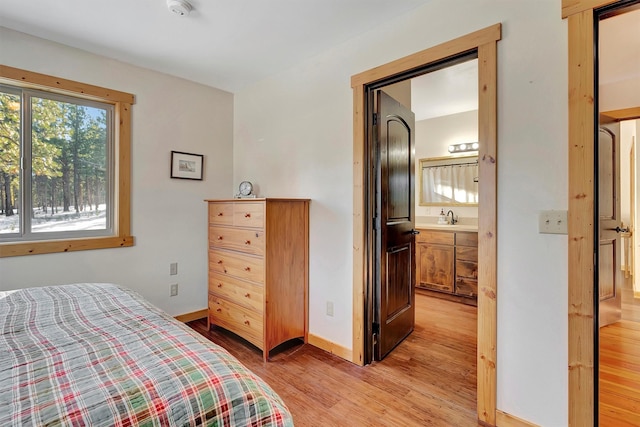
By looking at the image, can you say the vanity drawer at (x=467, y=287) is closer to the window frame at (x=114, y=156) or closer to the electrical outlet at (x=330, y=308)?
the electrical outlet at (x=330, y=308)

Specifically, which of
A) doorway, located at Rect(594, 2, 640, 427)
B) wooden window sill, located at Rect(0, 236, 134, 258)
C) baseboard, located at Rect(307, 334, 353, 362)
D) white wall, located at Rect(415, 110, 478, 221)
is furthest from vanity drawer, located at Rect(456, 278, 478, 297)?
wooden window sill, located at Rect(0, 236, 134, 258)

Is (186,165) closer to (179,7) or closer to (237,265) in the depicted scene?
(237,265)

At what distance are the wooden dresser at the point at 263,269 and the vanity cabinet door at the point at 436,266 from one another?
2.03m

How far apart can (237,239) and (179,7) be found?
1.66m

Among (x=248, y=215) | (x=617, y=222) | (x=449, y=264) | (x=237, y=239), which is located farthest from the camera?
(x=449, y=264)

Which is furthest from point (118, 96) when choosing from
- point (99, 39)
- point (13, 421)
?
point (13, 421)

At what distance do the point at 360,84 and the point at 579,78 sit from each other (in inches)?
50.0

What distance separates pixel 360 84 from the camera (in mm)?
2250

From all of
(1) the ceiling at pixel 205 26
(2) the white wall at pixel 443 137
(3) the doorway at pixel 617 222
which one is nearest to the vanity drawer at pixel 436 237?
(2) the white wall at pixel 443 137

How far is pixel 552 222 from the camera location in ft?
4.87

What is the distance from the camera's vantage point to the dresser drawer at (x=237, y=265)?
7.88 ft

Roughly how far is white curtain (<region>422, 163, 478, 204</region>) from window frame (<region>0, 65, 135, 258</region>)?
12.7ft

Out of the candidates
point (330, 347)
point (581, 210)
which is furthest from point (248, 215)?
point (581, 210)

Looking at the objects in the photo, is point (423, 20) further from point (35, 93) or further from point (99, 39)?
point (35, 93)
